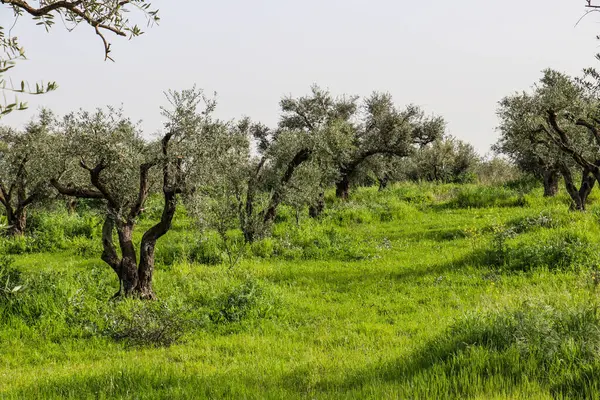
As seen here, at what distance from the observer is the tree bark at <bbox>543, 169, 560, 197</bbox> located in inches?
1094

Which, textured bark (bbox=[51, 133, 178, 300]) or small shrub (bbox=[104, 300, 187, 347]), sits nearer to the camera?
small shrub (bbox=[104, 300, 187, 347])

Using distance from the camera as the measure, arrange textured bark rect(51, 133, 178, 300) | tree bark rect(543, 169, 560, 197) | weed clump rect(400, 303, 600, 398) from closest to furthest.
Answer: weed clump rect(400, 303, 600, 398) → textured bark rect(51, 133, 178, 300) → tree bark rect(543, 169, 560, 197)

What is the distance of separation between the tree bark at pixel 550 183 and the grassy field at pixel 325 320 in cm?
1001

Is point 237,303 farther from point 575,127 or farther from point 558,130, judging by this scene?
point 575,127

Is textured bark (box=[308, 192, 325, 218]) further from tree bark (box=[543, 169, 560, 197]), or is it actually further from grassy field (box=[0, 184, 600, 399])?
tree bark (box=[543, 169, 560, 197])

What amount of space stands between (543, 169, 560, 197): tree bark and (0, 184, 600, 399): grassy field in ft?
32.9

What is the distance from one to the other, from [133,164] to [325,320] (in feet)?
20.4

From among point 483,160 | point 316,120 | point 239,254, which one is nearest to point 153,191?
point 239,254

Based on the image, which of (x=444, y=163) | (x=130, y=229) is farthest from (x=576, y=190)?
(x=444, y=163)

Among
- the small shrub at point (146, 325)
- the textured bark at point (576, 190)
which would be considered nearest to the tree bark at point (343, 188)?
the textured bark at point (576, 190)

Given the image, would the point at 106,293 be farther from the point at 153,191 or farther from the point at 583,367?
the point at 583,367

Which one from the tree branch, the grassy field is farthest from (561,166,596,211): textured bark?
the tree branch

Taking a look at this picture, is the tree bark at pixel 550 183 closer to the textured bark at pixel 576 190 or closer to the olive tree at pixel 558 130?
the olive tree at pixel 558 130

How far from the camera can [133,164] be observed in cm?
1181
